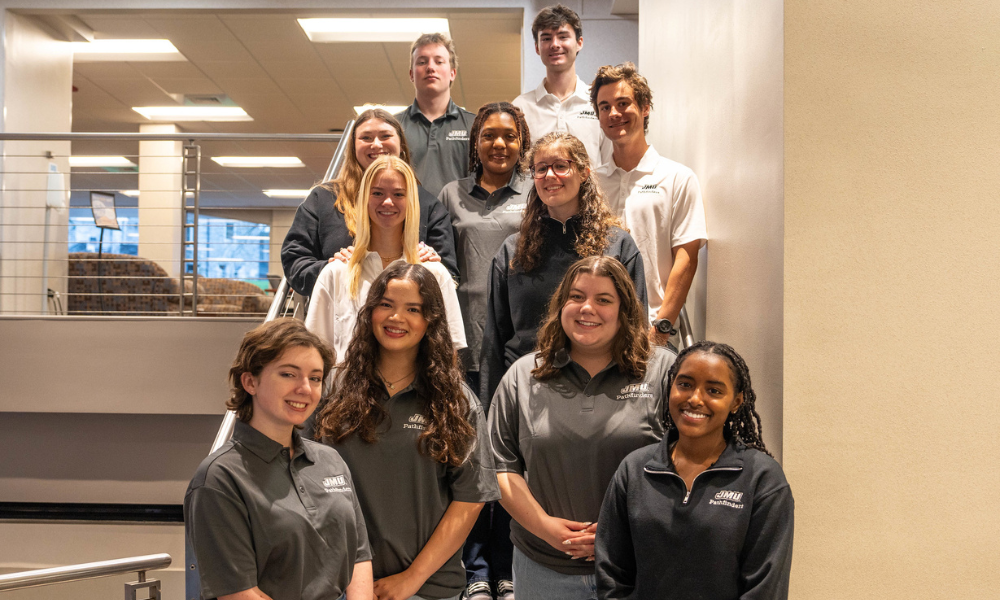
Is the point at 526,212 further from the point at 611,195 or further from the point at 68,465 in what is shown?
the point at 68,465

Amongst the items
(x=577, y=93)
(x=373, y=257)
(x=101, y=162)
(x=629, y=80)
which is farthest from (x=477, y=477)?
(x=101, y=162)

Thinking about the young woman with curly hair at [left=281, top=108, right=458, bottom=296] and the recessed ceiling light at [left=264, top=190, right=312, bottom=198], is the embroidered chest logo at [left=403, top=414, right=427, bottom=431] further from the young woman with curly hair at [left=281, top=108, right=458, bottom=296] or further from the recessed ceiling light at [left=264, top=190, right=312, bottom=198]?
the recessed ceiling light at [left=264, top=190, right=312, bottom=198]

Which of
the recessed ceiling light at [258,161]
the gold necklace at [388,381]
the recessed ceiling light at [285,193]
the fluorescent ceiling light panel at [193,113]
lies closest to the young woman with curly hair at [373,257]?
the gold necklace at [388,381]

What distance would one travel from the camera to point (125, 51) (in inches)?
308

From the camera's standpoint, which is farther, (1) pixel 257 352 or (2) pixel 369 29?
(2) pixel 369 29

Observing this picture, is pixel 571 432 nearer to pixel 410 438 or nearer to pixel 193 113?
pixel 410 438

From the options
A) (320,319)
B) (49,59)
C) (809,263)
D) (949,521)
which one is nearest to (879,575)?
(949,521)

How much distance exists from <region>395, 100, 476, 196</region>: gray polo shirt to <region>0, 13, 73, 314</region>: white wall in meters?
3.87

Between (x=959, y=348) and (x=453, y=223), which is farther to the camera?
(x=453, y=223)

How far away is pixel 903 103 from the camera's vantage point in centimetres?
212

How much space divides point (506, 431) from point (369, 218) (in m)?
0.93

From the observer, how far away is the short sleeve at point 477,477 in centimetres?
200

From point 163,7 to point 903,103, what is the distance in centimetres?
641

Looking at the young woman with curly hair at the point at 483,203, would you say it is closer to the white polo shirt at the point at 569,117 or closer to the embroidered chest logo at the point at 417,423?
the white polo shirt at the point at 569,117
